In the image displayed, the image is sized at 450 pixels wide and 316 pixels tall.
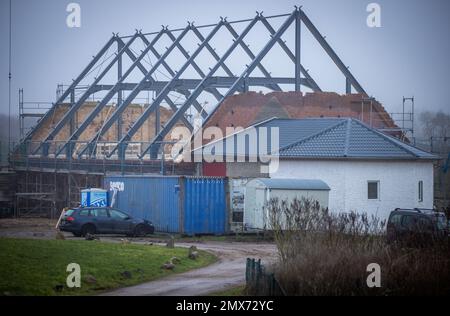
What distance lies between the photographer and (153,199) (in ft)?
113

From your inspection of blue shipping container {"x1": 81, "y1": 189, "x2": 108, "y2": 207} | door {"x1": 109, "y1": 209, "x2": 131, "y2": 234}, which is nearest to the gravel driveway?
door {"x1": 109, "y1": 209, "x2": 131, "y2": 234}

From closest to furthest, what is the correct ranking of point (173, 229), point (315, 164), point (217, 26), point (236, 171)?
point (173, 229) → point (315, 164) → point (236, 171) → point (217, 26)

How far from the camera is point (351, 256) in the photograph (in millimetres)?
16578

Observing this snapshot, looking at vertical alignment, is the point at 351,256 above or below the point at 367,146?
below

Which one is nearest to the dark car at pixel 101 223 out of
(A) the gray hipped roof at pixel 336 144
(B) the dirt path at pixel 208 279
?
(B) the dirt path at pixel 208 279

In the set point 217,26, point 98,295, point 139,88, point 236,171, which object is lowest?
point 98,295

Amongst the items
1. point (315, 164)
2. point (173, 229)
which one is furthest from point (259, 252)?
point (315, 164)

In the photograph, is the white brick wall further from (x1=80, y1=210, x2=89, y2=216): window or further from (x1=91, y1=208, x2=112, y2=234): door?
(x1=80, y1=210, x2=89, y2=216): window

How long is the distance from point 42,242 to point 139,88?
105 ft

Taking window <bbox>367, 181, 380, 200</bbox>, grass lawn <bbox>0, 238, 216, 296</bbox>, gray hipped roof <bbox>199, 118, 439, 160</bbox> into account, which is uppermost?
gray hipped roof <bbox>199, 118, 439, 160</bbox>

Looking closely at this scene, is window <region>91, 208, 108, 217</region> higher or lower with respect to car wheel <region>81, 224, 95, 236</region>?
higher

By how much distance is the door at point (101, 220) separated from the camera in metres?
31.5

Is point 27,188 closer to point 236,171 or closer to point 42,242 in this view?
point 236,171

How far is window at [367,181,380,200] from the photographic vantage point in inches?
1374
